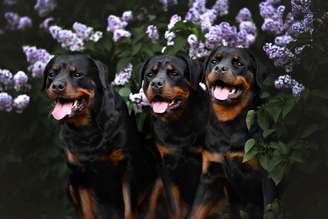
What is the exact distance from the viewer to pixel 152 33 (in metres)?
7.80

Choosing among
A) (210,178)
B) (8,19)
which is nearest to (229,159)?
(210,178)

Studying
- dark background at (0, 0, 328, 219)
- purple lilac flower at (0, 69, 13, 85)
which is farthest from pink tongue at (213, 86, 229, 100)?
purple lilac flower at (0, 69, 13, 85)

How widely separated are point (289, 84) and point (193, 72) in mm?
701

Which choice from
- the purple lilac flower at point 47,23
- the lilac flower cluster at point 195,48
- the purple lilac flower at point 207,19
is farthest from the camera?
the purple lilac flower at point 47,23

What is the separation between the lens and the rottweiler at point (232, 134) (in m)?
6.27

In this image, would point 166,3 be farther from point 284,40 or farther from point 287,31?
point 284,40

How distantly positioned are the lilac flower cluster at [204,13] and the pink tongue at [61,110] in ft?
5.18

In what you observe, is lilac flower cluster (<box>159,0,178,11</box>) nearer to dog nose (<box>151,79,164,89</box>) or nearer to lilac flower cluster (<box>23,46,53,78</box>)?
lilac flower cluster (<box>23,46,53,78</box>)

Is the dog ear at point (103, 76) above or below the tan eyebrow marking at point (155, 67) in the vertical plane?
below

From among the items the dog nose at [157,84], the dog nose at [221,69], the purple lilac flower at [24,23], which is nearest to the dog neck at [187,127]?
the dog nose at [157,84]

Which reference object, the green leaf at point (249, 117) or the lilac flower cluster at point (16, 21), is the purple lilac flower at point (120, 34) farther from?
the green leaf at point (249, 117)

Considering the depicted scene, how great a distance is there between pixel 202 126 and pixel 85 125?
797 mm

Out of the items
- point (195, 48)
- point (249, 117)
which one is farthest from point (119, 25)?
point (249, 117)

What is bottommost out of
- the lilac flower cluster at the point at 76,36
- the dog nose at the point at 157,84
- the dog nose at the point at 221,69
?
the lilac flower cluster at the point at 76,36
